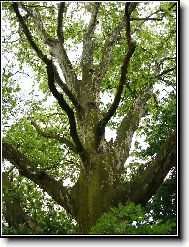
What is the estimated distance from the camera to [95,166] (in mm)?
3949

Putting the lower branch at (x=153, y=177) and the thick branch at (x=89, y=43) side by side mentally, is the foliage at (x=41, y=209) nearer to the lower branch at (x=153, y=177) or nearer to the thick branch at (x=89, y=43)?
the lower branch at (x=153, y=177)

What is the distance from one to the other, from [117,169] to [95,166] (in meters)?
0.30

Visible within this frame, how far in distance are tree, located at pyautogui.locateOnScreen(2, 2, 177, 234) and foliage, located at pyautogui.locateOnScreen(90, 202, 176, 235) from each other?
612 mm

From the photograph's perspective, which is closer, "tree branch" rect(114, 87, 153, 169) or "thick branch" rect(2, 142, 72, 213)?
"thick branch" rect(2, 142, 72, 213)

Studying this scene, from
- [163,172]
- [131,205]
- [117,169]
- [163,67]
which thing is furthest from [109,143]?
[163,67]

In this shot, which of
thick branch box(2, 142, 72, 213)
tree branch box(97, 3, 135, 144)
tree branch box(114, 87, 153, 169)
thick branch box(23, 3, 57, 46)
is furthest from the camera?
thick branch box(23, 3, 57, 46)

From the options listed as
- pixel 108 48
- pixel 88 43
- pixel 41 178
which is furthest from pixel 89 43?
pixel 41 178

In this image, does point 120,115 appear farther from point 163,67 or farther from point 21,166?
point 21,166

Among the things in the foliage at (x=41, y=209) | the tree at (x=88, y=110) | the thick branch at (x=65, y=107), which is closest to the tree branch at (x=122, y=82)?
the tree at (x=88, y=110)

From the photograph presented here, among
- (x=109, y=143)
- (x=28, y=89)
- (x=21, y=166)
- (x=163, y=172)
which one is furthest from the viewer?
(x=28, y=89)

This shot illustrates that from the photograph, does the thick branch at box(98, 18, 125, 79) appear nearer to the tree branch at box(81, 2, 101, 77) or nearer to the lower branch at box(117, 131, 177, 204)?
the tree branch at box(81, 2, 101, 77)

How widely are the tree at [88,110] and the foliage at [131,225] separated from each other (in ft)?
2.01

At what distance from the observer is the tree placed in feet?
12.0

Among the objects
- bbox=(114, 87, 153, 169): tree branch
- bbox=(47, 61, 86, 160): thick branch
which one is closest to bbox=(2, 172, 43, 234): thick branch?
bbox=(47, 61, 86, 160): thick branch
